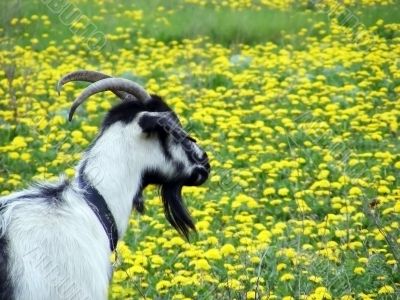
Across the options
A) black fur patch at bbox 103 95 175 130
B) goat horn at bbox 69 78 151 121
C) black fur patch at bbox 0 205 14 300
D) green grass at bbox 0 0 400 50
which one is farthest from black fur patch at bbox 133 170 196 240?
green grass at bbox 0 0 400 50

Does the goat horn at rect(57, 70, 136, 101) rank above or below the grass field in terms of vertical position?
above

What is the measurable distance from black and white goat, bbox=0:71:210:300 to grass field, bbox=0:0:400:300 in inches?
40.8

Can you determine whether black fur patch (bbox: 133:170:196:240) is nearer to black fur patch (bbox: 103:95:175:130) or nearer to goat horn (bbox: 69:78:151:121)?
black fur patch (bbox: 103:95:175:130)

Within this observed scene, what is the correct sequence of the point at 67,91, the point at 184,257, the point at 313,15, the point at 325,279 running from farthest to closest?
the point at 313,15
the point at 67,91
the point at 184,257
the point at 325,279

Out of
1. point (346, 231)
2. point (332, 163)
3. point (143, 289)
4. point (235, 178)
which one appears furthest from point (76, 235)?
point (332, 163)

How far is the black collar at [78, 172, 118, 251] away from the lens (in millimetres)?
5359

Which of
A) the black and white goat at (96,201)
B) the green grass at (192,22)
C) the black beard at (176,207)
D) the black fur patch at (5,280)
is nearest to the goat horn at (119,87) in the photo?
the black and white goat at (96,201)

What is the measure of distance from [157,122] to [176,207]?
0.73 metres

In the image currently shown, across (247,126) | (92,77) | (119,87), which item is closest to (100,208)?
(119,87)

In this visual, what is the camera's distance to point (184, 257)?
725 cm

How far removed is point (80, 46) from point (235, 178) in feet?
16.3

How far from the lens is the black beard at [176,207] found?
5.84m

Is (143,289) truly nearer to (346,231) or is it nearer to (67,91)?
(346,231)

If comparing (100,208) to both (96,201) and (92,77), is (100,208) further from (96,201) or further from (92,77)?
(92,77)
